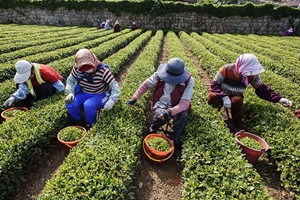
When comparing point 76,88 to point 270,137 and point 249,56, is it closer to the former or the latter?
point 249,56

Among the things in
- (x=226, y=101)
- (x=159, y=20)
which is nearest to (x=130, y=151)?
(x=226, y=101)

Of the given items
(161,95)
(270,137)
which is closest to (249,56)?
(270,137)

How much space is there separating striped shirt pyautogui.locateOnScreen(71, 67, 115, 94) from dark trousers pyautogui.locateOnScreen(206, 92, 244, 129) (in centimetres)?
250

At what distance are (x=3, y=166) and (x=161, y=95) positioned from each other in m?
3.03

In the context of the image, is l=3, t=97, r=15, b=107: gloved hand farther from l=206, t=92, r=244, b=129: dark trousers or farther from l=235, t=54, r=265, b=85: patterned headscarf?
l=235, t=54, r=265, b=85: patterned headscarf

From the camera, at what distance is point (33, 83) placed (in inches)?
192

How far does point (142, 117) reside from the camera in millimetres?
4238

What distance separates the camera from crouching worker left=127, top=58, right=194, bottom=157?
373cm

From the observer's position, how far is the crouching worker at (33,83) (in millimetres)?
4449

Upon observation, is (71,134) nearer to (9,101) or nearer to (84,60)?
(84,60)

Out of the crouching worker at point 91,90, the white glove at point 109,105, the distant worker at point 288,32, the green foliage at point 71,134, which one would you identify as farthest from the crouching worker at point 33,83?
the distant worker at point 288,32

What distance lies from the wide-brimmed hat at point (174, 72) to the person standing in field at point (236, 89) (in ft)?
4.37

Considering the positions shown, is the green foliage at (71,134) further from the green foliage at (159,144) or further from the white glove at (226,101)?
the white glove at (226,101)

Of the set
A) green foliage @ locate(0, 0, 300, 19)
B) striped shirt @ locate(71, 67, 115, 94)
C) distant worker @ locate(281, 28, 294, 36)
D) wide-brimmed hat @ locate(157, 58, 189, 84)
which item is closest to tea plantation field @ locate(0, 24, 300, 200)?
striped shirt @ locate(71, 67, 115, 94)
